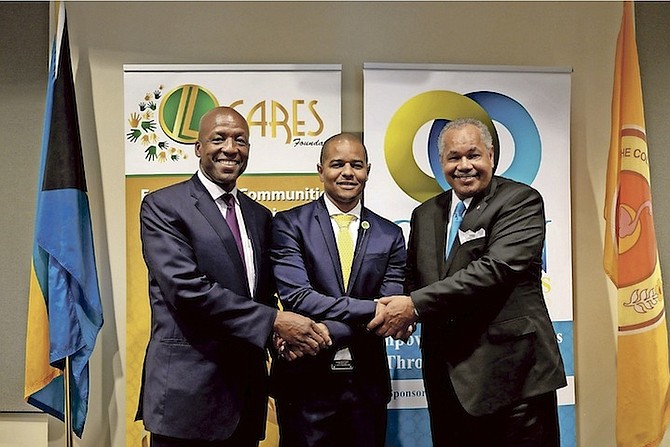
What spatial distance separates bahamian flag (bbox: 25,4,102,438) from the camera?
326 centimetres

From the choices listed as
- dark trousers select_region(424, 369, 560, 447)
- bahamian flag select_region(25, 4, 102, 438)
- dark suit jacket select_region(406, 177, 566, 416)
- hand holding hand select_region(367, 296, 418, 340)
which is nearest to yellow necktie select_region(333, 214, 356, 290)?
hand holding hand select_region(367, 296, 418, 340)

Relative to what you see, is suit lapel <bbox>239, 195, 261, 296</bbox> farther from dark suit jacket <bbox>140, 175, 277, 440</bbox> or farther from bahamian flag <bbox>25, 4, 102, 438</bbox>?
bahamian flag <bbox>25, 4, 102, 438</bbox>

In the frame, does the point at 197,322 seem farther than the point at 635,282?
No

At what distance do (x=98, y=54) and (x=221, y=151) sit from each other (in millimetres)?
1222

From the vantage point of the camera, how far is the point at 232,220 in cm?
285

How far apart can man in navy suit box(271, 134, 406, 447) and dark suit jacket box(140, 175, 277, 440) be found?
14cm

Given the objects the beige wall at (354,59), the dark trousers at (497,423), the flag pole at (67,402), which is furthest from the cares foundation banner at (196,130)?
Result: the dark trousers at (497,423)

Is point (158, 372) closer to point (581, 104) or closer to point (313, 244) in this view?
point (313, 244)

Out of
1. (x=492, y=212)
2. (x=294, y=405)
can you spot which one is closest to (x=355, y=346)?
(x=294, y=405)

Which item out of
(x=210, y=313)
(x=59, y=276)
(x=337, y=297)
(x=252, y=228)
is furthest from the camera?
(x=59, y=276)

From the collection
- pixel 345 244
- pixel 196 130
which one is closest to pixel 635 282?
pixel 345 244

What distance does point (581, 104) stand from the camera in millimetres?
3693

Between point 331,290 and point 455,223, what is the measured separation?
21.7 inches

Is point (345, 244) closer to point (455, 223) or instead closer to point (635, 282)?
point (455, 223)
